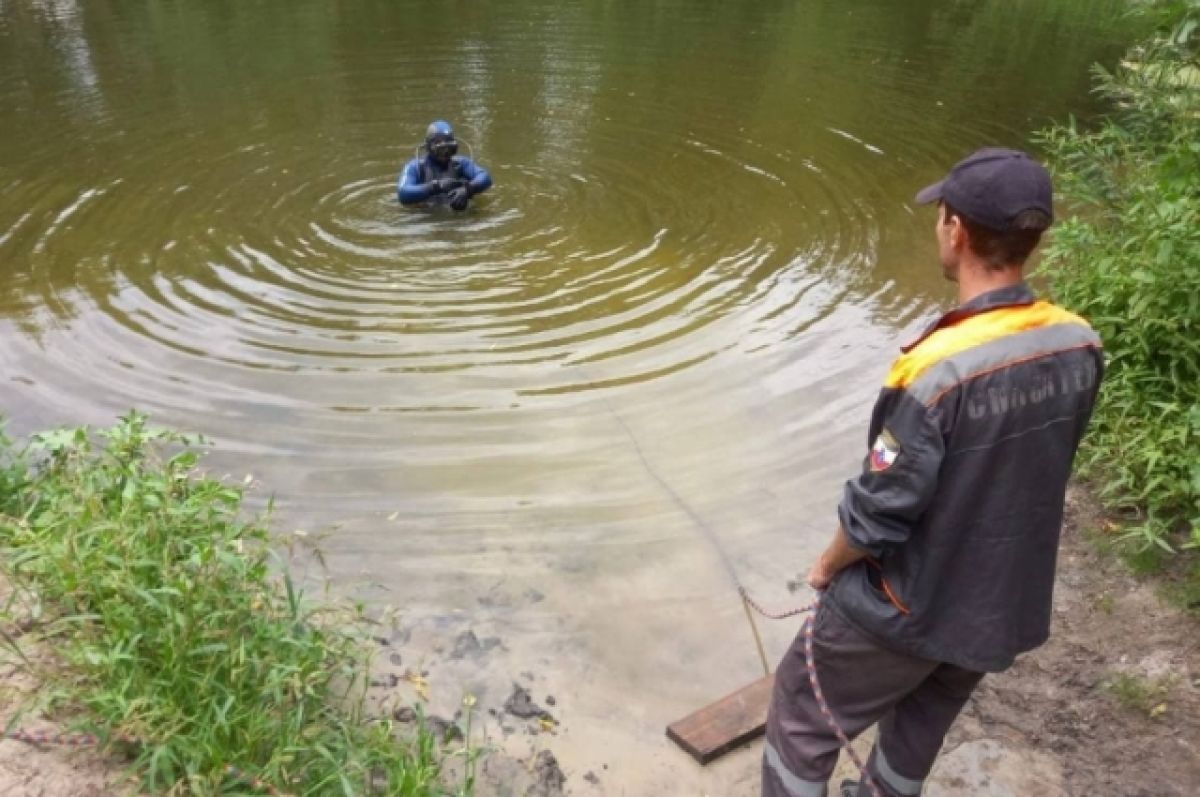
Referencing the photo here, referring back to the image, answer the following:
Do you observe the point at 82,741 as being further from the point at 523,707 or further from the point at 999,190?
the point at 999,190

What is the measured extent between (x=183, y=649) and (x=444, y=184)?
5574 millimetres

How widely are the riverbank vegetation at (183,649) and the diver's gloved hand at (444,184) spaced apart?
181 inches

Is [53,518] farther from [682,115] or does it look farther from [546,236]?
[682,115]

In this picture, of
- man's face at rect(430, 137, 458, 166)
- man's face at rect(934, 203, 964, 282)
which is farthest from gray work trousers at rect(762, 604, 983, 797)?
man's face at rect(430, 137, 458, 166)

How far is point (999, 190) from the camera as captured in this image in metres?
1.97

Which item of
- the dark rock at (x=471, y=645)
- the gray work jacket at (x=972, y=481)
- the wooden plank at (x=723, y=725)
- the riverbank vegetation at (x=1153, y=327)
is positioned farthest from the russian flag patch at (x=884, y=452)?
the riverbank vegetation at (x=1153, y=327)

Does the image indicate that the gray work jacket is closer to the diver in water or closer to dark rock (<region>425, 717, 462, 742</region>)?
dark rock (<region>425, 717, 462, 742</region>)

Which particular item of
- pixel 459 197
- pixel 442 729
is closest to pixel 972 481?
pixel 442 729

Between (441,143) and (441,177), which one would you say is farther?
(441,177)

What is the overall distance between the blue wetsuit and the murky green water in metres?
0.23

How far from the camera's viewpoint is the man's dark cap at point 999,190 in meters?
1.97

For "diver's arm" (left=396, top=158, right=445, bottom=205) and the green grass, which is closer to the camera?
the green grass

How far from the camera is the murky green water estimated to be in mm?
4062

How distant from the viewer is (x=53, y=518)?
319cm
